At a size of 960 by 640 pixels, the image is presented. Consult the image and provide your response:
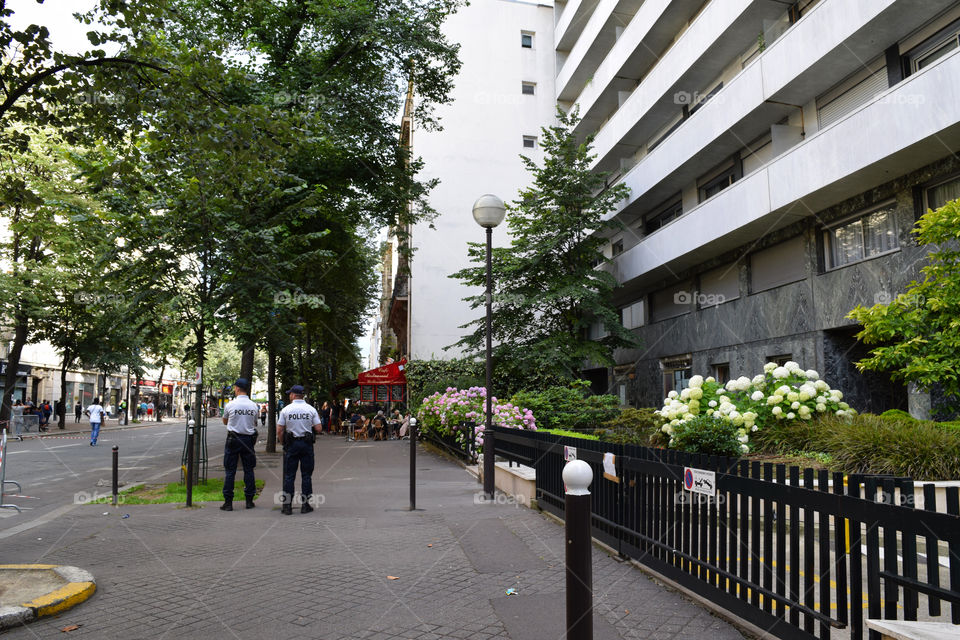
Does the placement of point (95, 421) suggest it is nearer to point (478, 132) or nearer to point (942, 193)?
point (478, 132)

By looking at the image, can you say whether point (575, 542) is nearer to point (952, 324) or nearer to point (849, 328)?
point (952, 324)

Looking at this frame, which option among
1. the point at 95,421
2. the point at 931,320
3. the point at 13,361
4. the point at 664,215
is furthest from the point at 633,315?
the point at 13,361

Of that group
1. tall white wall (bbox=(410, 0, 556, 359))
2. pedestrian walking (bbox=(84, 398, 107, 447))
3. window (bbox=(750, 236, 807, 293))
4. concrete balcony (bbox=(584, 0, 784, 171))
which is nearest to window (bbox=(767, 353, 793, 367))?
window (bbox=(750, 236, 807, 293))

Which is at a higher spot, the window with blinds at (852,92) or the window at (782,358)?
the window with blinds at (852,92)

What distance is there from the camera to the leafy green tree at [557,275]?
890 inches

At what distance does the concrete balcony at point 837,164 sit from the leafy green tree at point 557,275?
10.3 ft

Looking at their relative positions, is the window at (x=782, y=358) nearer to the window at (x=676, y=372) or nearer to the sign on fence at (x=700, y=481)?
the window at (x=676, y=372)

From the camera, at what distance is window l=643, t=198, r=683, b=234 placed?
23453 millimetres

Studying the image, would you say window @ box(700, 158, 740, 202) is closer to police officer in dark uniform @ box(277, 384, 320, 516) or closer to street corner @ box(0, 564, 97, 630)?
police officer in dark uniform @ box(277, 384, 320, 516)

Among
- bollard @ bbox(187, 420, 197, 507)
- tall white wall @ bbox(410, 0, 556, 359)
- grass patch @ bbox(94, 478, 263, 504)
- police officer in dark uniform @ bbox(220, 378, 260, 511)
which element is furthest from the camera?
tall white wall @ bbox(410, 0, 556, 359)

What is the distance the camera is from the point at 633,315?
27.0 meters

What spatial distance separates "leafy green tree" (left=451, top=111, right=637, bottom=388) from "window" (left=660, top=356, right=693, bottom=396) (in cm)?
151

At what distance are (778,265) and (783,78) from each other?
4.70 m

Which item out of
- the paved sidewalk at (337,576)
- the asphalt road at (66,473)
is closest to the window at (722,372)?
the paved sidewalk at (337,576)
